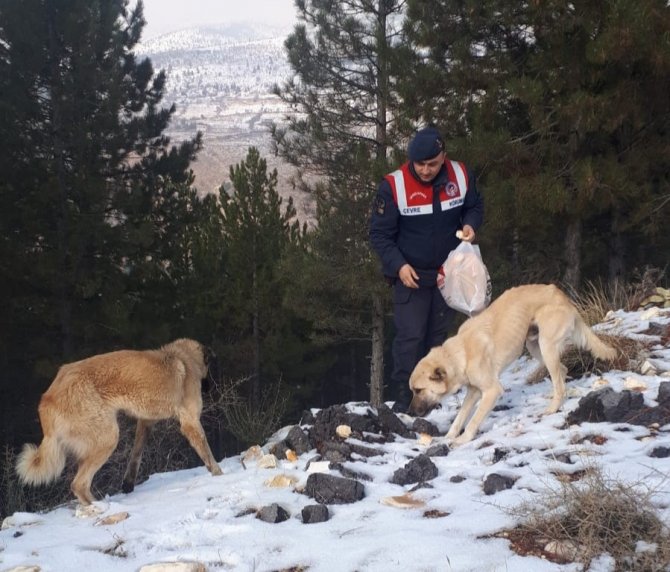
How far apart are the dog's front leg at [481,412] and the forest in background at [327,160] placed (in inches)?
255

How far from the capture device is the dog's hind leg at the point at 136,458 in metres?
4.81

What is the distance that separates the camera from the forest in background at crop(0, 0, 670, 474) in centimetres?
1082

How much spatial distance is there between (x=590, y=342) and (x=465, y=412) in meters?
1.21

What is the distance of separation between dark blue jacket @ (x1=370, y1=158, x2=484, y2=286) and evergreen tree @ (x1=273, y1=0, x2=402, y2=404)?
9794 millimetres

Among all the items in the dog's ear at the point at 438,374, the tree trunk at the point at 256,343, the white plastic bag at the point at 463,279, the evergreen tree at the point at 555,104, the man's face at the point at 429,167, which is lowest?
the tree trunk at the point at 256,343

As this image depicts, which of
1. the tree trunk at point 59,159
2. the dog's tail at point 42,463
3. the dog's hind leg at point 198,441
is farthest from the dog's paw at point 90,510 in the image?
the tree trunk at point 59,159

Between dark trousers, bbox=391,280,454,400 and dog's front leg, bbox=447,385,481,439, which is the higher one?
dark trousers, bbox=391,280,454,400

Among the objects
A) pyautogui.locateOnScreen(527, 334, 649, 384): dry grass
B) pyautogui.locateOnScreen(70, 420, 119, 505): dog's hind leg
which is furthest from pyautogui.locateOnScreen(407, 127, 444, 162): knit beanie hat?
pyautogui.locateOnScreen(70, 420, 119, 505): dog's hind leg

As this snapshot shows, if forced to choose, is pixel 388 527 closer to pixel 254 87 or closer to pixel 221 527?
pixel 221 527

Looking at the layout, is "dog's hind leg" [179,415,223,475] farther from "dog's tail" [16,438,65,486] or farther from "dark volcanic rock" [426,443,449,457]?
"dark volcanic rock" [426,443,449,457]

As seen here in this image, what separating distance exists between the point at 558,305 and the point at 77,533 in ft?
12.3

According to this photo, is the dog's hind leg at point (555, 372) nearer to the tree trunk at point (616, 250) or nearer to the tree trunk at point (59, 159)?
the tree trunk at point (616, 250)

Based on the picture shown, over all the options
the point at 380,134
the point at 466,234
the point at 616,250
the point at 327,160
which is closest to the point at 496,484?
the point at 466,234

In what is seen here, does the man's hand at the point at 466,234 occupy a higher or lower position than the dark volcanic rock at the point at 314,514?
higher
